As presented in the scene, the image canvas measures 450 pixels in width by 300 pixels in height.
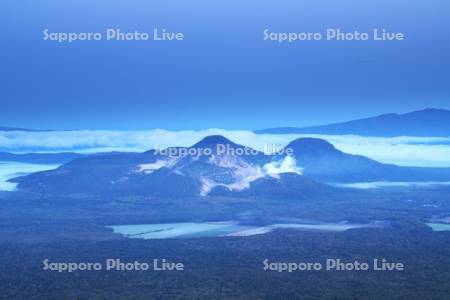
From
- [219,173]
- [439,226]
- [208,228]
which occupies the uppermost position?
[219,173]

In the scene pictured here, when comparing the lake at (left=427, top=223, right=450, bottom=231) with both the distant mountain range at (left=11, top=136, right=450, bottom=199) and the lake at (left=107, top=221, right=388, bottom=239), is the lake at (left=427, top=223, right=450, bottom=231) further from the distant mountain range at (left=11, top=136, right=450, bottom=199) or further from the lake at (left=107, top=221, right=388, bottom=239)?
the distant mountain range at (left=11, top=136, right=450, bottom=199)

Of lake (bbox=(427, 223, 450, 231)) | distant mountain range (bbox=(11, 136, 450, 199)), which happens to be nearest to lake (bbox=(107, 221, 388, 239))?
lake (bbox=(427, 223, 450, 231))

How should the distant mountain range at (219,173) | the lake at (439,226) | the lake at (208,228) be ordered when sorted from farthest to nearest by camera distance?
1. the distant mountain range at (219,173)
2. the lake at (439,226)
3. the lake at (208,228)

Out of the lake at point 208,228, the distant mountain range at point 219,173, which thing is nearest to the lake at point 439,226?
the lake at point 208,228

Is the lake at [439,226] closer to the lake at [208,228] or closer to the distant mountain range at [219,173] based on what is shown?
the lake at [208,228]

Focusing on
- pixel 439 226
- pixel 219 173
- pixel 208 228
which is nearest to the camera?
pixel 439 226

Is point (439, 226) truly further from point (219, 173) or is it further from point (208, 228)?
point (219, 173)

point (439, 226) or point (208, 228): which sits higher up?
point (208, 228)

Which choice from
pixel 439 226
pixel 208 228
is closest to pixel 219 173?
pixel 208 228
